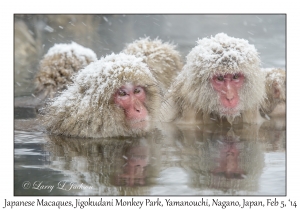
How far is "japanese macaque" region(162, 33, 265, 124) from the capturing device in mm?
5465

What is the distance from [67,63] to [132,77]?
9.14 ft

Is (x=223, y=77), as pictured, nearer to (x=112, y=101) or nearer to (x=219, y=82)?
(x=219, y=82)

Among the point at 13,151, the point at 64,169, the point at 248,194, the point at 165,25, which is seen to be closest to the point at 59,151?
the point at 13,151

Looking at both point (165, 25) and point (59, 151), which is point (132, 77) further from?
point (165, 25)

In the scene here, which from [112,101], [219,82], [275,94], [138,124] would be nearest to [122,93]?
[112,101]

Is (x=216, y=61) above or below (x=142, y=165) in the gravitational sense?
above

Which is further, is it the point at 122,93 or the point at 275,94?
the point at 275,94

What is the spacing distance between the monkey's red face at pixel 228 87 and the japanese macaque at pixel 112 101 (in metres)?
0.80

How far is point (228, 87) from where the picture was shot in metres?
5.52

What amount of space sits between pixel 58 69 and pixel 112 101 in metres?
2.69

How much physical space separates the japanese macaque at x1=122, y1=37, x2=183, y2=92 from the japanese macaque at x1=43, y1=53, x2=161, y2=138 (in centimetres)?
176

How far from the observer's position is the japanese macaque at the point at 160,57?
686 cm

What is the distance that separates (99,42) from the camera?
415 inches
